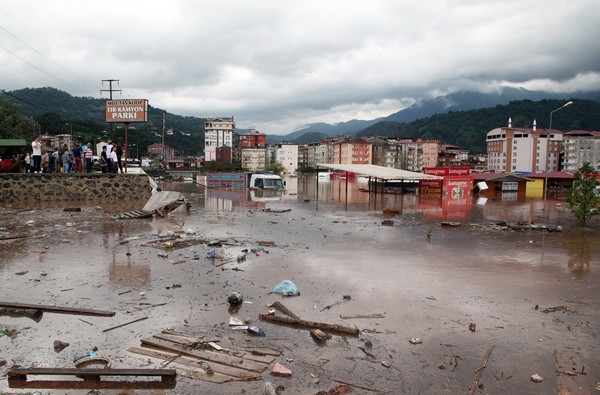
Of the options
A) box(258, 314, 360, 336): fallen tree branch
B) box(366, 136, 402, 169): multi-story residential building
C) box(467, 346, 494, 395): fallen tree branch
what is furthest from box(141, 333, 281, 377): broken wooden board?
box(366, 136, 402, 169): multi-story residential building

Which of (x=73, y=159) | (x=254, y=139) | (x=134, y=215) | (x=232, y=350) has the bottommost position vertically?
(x=232, y=350)

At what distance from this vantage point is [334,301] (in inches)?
263

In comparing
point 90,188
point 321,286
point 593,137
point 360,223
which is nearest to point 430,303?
point 321,286

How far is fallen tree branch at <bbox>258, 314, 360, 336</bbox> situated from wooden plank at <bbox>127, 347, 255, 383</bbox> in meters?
1.41

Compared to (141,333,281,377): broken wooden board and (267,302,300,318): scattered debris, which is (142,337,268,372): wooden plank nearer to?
(141,333,281,377): broken wooden board

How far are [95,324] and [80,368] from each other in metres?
1.30

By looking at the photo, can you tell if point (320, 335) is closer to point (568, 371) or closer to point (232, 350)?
point (232, 350)

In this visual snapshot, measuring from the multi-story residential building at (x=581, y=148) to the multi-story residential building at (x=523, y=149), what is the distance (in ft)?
7.07

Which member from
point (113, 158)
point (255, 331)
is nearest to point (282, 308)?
point (255, 331)

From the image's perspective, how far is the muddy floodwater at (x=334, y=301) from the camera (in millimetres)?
4465

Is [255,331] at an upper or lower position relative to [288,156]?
lower

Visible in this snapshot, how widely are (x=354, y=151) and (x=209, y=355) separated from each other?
11923 centimetres

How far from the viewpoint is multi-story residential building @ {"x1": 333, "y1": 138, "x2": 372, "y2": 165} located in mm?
121250

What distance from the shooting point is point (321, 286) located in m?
7.47
